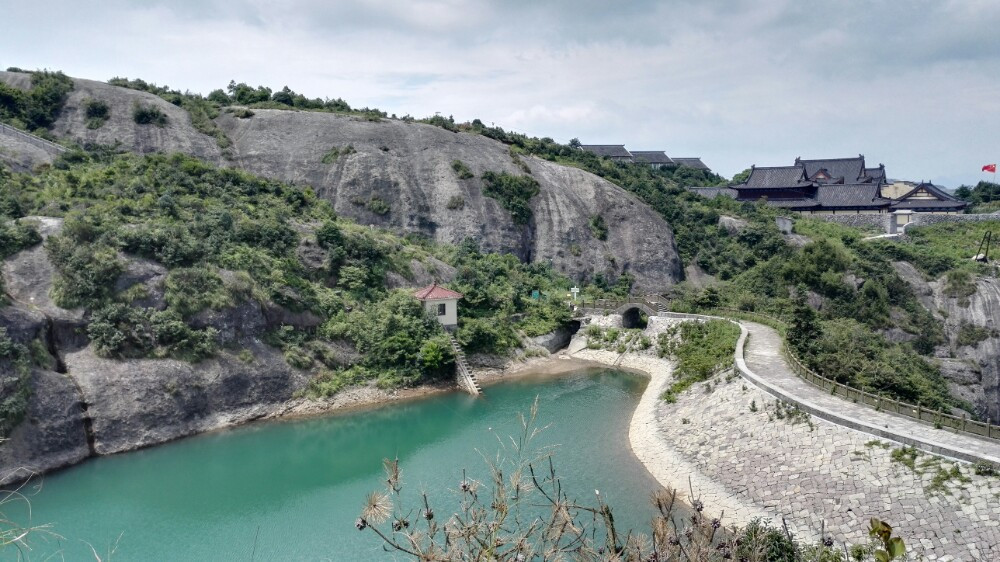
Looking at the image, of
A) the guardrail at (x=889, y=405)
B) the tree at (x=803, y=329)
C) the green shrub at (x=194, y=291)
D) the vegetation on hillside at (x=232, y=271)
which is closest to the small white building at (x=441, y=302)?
the vegetation on hillside at (x=232, y=271)

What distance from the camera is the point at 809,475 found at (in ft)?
63.6

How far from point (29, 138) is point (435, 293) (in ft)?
94.9

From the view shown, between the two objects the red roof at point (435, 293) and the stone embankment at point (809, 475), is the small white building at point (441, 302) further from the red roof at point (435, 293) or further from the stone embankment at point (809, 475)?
the stone embankment at point (809, 475)

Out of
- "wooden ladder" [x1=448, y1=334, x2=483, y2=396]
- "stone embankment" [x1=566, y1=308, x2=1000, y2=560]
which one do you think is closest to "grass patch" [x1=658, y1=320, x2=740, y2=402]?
"stone embankment" [x1=566, y1=308, x2=1000, y2=560]

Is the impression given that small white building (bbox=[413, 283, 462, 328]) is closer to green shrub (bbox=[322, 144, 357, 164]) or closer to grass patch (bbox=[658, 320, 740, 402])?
grass patch (bbox=[658, 320, 740, 402])

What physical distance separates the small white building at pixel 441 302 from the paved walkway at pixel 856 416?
16.0m

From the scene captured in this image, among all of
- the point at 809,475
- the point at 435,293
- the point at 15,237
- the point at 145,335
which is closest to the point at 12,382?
the point at 145,335

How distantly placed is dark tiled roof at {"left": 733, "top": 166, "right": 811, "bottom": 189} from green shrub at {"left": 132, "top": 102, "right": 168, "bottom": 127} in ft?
184

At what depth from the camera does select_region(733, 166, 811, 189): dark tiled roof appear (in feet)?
220

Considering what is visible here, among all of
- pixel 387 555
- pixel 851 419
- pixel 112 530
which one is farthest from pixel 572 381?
pixel 112 530

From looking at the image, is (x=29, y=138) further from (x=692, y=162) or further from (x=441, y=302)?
(x=692, y=162)

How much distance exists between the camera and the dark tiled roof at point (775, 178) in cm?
6694

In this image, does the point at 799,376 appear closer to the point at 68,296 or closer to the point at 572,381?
the point at 572,381

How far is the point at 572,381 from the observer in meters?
35.3
